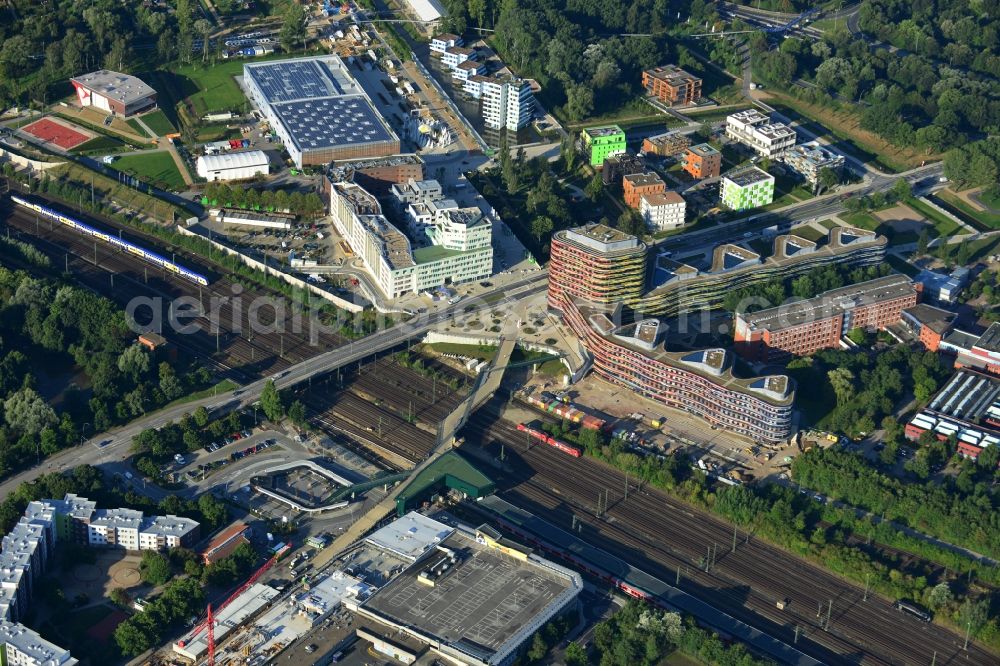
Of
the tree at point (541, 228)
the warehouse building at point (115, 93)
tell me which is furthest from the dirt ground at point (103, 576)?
the warehouse building at point (115, 93)

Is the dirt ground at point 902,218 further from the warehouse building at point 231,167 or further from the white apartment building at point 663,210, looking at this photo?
the warehouse building at point 231,167

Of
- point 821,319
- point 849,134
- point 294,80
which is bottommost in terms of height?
point 821,319

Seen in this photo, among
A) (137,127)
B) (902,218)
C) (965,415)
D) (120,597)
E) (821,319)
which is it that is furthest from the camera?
(137,127)

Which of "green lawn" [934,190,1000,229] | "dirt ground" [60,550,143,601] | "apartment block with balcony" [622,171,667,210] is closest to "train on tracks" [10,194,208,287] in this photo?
"dirt ground" [60,550,143,601]

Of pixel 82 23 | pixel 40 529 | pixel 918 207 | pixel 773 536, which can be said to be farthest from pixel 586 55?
pixel 40 529

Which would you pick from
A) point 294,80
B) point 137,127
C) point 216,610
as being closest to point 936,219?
point 294,80

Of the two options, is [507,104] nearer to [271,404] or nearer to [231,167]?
[231,167]
